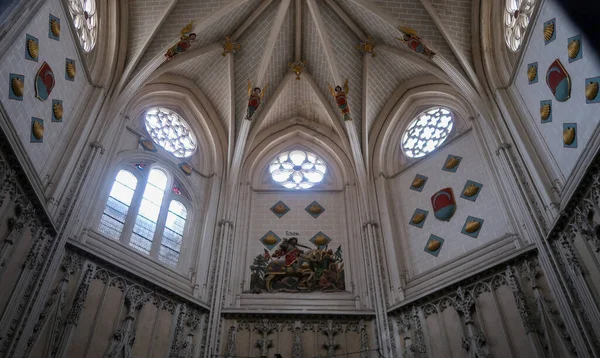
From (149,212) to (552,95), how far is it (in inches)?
377

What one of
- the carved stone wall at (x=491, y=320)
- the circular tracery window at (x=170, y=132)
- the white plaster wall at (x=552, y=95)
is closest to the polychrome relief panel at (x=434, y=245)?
the carved stone wall at (x=491, y=320)

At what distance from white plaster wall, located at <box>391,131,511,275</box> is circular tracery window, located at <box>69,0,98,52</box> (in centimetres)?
A: 890

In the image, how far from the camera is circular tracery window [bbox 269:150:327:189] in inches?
650

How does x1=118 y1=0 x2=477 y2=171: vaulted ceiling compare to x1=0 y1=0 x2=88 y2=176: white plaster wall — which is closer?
x1=0 y1=0 x2=88 y2=176: white plaster wall

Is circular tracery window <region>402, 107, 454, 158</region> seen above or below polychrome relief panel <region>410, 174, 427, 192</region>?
above

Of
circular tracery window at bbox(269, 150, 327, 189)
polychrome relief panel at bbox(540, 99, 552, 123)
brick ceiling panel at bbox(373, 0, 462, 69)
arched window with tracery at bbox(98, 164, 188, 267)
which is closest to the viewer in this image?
polychrome relief panel at bbox(540, 99, 552, 123)

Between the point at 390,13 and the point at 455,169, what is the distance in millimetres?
4768

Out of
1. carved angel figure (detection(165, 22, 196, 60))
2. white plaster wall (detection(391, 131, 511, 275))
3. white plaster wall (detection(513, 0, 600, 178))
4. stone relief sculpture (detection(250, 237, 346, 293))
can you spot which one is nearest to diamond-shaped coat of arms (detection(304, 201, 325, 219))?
stone relief sculpture (detection(250, 237, 346, 293))

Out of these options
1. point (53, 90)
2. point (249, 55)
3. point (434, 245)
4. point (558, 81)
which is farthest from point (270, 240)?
point (558, 81)

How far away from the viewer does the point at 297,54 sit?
16.6 m

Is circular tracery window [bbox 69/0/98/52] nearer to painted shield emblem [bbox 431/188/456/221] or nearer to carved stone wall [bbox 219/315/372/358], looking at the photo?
carved stone wall [bbox 219/315/372/358]

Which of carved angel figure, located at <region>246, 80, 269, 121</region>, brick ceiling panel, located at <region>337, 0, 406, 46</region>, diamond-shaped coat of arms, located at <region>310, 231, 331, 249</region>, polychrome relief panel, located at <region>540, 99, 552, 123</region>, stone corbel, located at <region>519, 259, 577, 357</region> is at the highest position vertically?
brick ceiling panel, located at <region>337, 0, 406, 46</region>

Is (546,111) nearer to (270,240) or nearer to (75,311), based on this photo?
(270,240)

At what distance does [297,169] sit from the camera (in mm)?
16969
